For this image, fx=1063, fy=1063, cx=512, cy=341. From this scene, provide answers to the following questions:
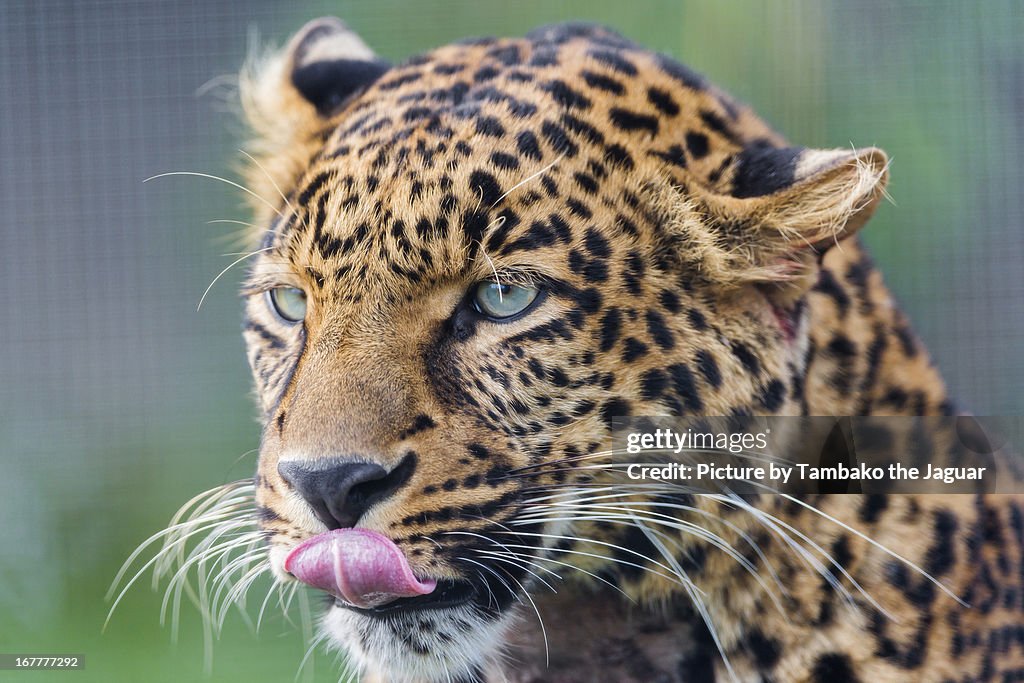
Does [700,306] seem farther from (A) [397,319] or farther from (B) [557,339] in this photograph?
(A) [397,319]

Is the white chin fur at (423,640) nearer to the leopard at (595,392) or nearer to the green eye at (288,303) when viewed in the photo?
the leopard at (595,392)

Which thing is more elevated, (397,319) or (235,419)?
(397,319)

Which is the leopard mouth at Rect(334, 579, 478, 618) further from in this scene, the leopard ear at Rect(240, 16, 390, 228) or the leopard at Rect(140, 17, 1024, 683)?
the leopard ear at Rect(240, 16, 390, 228)

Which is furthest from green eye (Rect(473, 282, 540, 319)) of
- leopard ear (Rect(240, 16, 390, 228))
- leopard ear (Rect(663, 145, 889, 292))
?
leopard ear (Rect(240, 16, 390, 228))

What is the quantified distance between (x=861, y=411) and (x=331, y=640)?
90 centimetres

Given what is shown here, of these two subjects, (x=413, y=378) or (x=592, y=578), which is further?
(x=592, y=578)

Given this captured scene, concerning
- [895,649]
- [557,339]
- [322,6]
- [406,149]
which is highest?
[322,6]

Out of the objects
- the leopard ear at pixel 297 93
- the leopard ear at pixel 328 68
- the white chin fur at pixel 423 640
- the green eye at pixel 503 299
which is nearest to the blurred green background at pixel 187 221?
the leopard ear at pixel 297 93

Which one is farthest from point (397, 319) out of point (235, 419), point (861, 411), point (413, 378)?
point (235, 419)

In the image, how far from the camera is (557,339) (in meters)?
1.56

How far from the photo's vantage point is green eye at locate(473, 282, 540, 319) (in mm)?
1572

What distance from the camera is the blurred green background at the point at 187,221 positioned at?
2.36m

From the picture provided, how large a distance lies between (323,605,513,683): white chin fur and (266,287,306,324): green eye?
481mm

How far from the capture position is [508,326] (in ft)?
5.17
